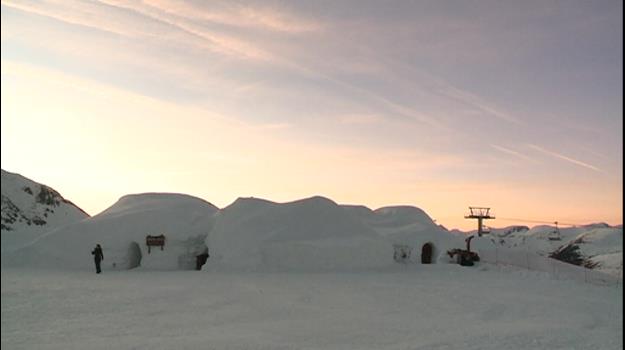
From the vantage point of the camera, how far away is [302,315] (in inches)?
484

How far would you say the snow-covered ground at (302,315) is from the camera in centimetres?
924

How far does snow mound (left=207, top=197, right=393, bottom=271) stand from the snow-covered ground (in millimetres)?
6041

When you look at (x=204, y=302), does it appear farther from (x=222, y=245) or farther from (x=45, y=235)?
(x=45, y=235)

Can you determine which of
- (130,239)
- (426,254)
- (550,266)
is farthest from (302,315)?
(426,254)

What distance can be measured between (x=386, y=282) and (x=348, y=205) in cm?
3295

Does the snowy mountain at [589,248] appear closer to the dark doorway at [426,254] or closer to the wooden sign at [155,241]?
the dark doorway at [426,254]

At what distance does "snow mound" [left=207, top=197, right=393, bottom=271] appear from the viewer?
2583 centimetres

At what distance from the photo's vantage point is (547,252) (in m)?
86.8

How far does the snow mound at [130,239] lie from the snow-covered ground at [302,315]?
24.8 feet

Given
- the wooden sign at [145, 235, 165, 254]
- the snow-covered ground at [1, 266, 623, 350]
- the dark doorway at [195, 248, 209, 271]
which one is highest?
the wooden sign at [145, 235, 165, 254]

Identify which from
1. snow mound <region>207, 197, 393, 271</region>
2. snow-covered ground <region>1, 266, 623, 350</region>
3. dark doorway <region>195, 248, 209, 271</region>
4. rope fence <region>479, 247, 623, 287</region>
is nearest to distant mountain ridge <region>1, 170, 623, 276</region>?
snow mound <region>207, 197, 393, 271</region>

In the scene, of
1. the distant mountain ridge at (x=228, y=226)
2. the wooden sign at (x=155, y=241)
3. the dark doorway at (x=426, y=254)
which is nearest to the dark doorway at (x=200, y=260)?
the distant mountain ridge at (x=228, y=226)

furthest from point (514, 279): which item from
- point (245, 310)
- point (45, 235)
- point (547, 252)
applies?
point (547, 252)

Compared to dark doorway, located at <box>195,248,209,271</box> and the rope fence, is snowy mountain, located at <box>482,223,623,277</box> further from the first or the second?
dark doorway, located at <box>195,248,209,271</box>
